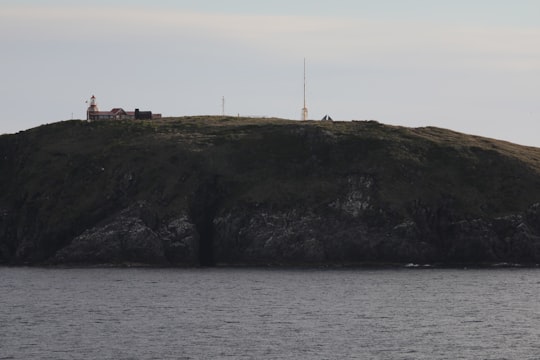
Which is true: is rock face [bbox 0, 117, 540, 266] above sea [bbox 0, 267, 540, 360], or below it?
above

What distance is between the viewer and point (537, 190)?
173m

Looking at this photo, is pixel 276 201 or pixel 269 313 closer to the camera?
pixel 269 313

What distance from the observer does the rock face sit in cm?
16525

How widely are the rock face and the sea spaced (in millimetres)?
6281

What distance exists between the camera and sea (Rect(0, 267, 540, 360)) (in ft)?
289

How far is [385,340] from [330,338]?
4643mm

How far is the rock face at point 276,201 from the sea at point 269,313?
628 cm

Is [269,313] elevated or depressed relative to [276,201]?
depressed

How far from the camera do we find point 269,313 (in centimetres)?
11138

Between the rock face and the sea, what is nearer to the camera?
the sea

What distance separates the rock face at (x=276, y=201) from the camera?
542 ft

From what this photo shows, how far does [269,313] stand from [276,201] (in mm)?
58886

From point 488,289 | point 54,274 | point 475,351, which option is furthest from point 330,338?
point 54,274

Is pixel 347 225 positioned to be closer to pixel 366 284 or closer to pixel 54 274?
pixel 366 284
